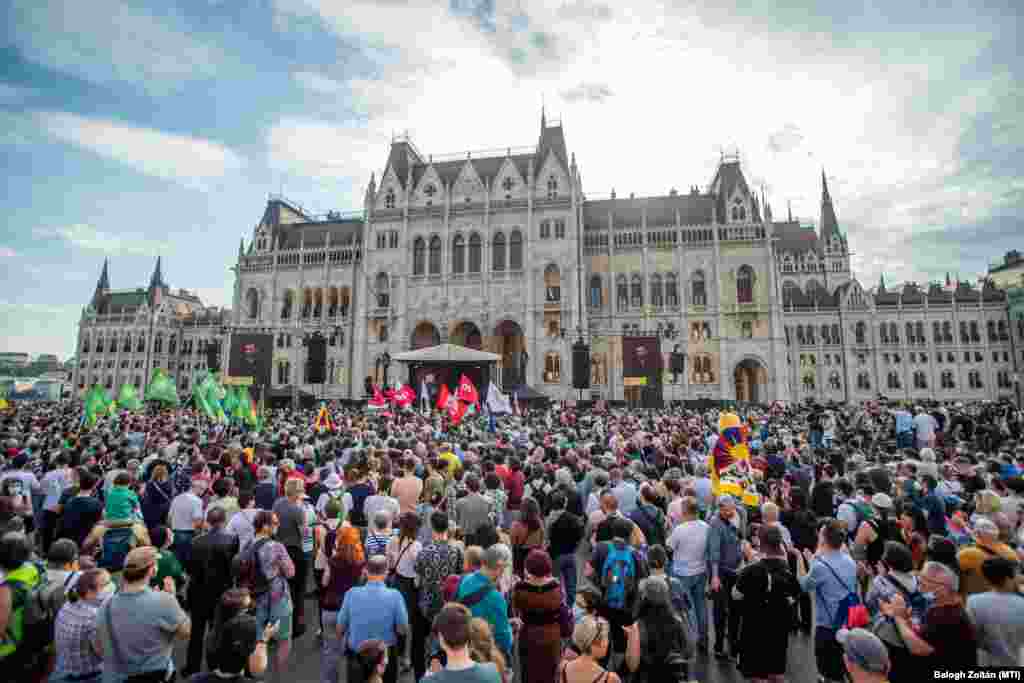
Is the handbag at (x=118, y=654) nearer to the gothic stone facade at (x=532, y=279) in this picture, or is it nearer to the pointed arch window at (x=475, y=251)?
the gothic stone facade at (x=532, y=279)

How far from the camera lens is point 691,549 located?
6.40 m

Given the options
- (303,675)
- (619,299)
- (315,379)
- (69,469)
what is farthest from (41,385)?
(303,675)

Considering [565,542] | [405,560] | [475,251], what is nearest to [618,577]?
[565,542]

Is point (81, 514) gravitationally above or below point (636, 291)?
below

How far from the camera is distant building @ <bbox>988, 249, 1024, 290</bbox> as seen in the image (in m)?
66.2

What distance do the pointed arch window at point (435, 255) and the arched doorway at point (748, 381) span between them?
2878 cm

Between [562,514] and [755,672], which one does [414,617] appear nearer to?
[562,514]

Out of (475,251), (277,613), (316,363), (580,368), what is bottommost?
(277,613)

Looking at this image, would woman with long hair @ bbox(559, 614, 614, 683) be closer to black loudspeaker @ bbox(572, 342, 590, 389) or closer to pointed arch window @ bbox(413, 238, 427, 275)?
black loudspeaker @ bbox(572, 342, 590, 389)

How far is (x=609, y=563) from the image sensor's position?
17.9 ft

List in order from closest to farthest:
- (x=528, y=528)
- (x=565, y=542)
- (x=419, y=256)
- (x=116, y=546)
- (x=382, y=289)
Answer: (x=116, y=546) < (x=528, y=528) < (x=565, y=542) < (x=419, y=256) < (x=382, y=289)

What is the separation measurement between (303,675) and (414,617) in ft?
5.54

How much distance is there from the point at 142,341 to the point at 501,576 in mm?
88415

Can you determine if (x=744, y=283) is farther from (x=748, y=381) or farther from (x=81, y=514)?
(x=81, y=514)
